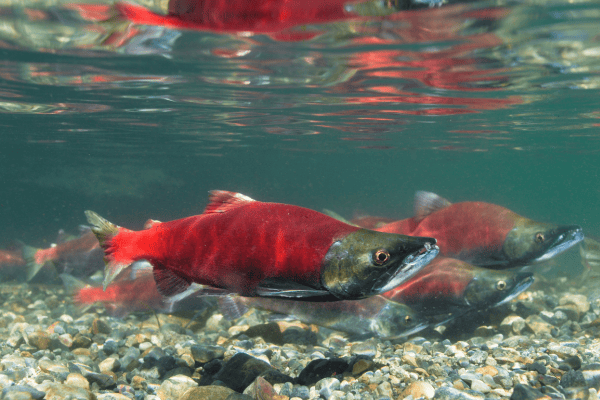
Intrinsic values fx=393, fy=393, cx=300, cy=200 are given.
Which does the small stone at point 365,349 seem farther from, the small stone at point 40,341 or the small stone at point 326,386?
the small stone at point 40,341

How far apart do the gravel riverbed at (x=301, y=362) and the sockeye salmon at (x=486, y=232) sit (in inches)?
48.1

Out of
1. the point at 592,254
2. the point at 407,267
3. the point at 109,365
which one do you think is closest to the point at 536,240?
the point at 407,267

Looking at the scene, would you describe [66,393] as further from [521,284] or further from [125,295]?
[521,284]

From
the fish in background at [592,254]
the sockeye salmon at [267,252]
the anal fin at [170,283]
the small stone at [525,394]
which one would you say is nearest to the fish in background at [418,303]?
the small stone at [525,394]

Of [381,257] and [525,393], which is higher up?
[381,257]

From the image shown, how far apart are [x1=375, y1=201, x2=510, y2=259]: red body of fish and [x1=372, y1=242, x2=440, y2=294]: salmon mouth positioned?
3.62m

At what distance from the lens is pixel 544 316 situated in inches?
312

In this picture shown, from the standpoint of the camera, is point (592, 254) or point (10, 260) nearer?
point (592, 254)

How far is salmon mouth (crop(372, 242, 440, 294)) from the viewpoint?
2.28m

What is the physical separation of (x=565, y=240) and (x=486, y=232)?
3.03 feet

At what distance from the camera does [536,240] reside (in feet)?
16.9

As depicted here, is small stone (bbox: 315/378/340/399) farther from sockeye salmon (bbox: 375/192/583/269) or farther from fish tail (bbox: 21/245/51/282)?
fish tail (bbox: 21/245/51/282)

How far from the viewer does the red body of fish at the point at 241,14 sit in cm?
685

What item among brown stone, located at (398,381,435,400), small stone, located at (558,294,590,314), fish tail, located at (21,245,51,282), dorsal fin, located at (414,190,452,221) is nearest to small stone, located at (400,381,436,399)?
brown stone, located at (398,381,435,400)
